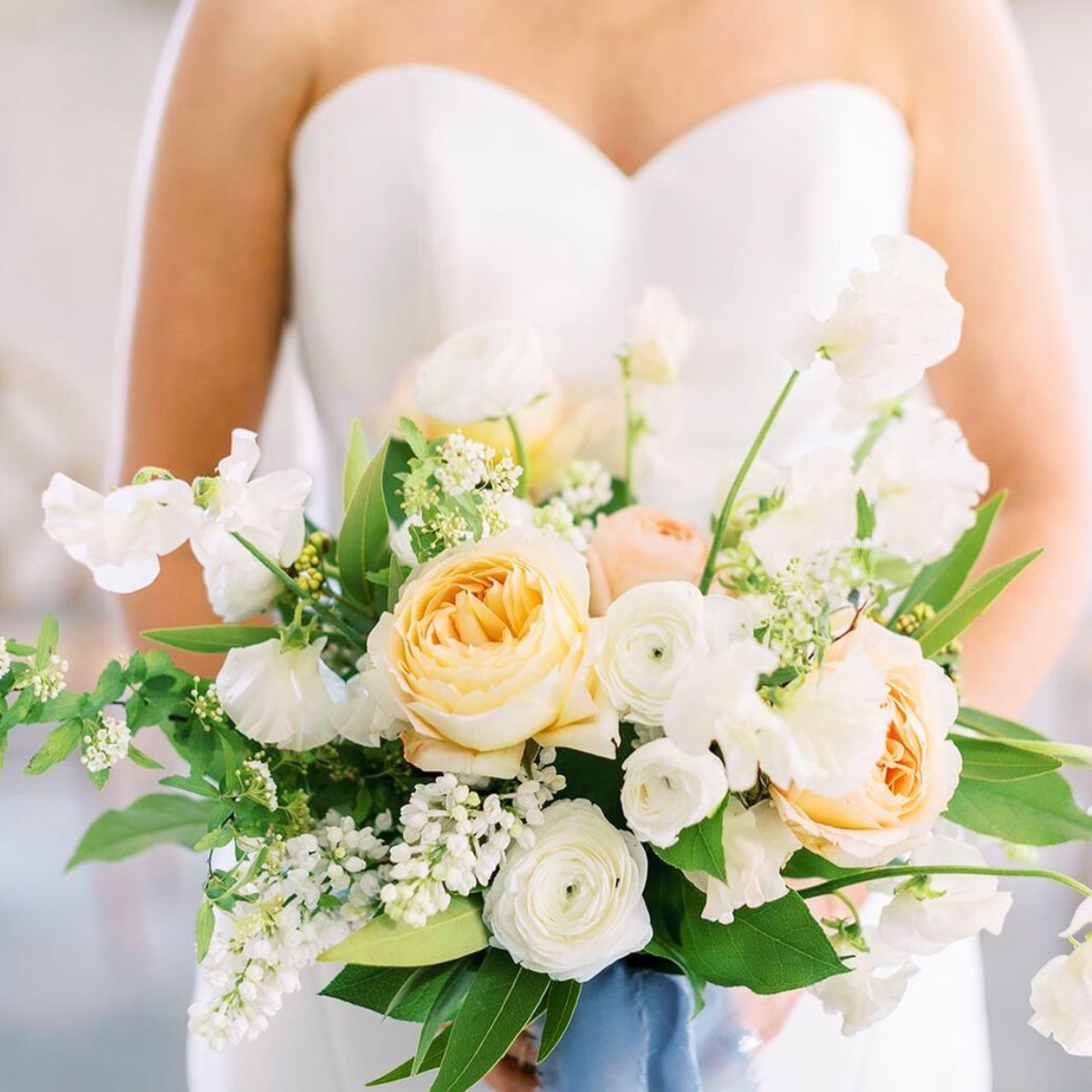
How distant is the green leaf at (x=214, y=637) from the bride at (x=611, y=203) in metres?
0.40

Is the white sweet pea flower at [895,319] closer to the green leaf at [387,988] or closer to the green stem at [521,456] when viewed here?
the green stem at [521,456]

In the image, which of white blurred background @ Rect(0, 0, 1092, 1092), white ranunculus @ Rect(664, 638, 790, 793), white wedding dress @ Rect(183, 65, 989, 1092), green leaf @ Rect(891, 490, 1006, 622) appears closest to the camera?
white ranunculus @ Rect(664, 638, 790, 793)

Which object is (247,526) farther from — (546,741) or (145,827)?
(145,827)

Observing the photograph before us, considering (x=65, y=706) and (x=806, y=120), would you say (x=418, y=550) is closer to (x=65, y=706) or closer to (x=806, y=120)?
(x=65, y=706)

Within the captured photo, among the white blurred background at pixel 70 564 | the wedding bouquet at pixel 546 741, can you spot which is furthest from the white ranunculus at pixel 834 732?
the white blurred background at pixel 70 564

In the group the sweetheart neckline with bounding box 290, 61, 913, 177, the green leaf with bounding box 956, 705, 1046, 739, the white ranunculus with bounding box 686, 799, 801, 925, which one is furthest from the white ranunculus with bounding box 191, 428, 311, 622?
the sweetheart neckline with bounding box 290, 61, 913, 177

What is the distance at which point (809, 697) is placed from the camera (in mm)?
431

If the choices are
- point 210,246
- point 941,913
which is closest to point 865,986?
point 941,913

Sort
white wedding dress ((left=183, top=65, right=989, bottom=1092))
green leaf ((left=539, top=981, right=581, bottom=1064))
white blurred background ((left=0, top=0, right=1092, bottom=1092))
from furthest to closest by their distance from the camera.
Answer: white blurred background ((left=0, top=0, right=1092, bottom=1092)) < white wedding dress ((left=183, top=65, right=989, bottom=1092)) < green leaf ((left=539, top=981, right=581, bottom=1064))

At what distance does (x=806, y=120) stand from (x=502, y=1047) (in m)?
0.73

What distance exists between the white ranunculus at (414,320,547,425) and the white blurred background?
1828 millimetres

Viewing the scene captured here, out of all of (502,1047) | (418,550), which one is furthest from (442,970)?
(418,550)

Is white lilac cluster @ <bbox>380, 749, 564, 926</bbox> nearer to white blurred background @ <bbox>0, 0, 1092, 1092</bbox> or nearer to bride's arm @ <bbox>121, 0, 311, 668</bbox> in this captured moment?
bride's arm @ <bbox>121, 0, 311, 668</bbox>

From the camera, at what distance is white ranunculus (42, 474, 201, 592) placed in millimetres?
475
